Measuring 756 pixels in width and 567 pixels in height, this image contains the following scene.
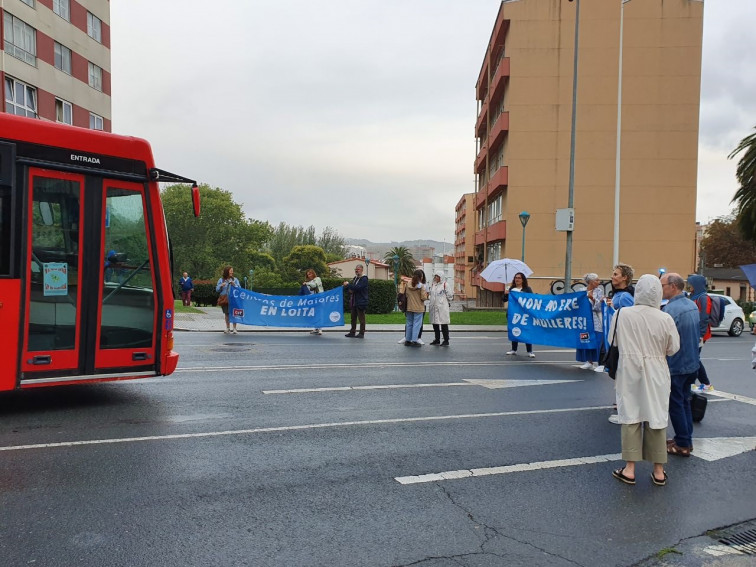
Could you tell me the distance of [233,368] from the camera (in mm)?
10523

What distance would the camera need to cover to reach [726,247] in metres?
60.0

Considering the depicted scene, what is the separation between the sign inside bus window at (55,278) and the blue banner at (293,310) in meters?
10.6

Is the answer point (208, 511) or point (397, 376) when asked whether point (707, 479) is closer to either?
point (208, 511)

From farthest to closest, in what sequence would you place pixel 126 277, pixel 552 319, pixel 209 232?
pixel 209 232 → pixel 552 319 → pixel 126 277

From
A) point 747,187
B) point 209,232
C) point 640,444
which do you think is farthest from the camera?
point 209,232

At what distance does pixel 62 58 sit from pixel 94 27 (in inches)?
191

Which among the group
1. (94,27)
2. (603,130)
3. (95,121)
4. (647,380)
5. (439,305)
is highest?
(94,27)

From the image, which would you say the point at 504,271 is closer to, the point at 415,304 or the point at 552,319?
the point at 415,304

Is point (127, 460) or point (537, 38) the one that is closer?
point (127, 460)

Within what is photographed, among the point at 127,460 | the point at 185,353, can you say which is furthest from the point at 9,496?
the point at 185,353

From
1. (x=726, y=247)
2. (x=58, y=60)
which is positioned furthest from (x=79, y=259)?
(x=726, y=247)

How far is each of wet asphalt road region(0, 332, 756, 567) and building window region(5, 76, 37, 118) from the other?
98.2ft

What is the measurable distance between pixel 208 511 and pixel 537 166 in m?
35.1

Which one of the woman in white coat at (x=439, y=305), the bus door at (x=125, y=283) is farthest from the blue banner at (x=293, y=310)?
the bus door at (x=125, y=283)
